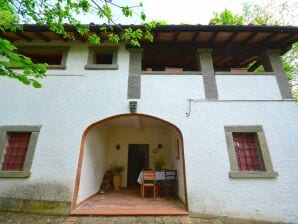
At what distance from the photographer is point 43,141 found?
515cm

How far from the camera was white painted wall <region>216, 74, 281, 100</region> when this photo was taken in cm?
561

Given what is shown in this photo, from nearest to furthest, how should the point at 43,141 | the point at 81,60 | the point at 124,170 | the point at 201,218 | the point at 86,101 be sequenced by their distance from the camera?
the point at 201,218
the point at 43,141
the point at 86,101
the point at 81,60
the point at 124,170

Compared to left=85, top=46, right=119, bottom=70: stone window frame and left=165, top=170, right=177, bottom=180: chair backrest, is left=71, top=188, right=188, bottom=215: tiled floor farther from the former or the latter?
left=85, top=46, right=119, bottom=70: stone window frame

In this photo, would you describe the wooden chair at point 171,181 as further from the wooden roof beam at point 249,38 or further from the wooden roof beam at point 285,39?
the wooden roof beam at point 285,39

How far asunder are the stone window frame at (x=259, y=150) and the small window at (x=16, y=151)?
245 inches

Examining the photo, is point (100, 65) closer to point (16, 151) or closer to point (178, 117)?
point (178, 117)

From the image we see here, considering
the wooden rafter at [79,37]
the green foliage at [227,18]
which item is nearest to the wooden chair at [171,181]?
the wooden rafter at [79,37]

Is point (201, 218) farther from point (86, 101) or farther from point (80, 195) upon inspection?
point (86, 101)

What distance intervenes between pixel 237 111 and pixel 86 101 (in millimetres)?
4889

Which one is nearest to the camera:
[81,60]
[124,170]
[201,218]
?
[201,218]

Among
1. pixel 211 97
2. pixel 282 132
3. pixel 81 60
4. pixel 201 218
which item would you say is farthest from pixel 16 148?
pixel 282 132

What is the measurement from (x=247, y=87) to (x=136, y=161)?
20.3 ft

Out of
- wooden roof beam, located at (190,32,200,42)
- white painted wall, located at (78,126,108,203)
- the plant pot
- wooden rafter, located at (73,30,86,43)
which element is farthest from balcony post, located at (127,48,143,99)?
the plant pot

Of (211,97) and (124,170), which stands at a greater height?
(211,97)
